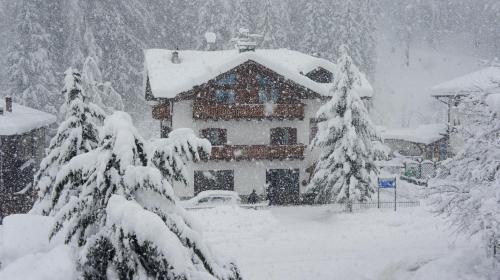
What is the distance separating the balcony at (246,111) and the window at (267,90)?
1.01m

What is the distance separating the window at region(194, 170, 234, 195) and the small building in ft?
52.3

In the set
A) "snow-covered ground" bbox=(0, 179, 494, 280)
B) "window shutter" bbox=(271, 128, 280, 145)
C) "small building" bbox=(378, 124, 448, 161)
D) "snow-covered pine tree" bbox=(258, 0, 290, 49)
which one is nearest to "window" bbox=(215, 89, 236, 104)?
"window shutter" bbox=(271, 128, 280, 145)

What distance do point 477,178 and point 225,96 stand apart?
19680 mm

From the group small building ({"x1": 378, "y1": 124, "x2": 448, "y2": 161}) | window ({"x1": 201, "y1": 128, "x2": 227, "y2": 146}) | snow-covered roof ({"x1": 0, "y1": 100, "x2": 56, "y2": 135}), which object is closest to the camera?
snow-covered roof ({"x1": 0, "y1": 100, "x2": 56, "y2": 135})

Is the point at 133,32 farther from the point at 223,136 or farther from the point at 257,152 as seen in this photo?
the point at 257,152

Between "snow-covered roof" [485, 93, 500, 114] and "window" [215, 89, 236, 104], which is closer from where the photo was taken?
"snow-covered roof" [485, 93, 500, 114]

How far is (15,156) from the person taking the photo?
91.3ft

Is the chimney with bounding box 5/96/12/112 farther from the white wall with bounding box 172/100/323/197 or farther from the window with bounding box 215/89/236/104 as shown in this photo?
the window with bounding box 215/89/236/104

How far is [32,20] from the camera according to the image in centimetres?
5028

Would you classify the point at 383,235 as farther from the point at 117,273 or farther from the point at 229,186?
the point at 117,273

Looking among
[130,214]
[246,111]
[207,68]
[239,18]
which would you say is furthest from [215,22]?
[130,214]

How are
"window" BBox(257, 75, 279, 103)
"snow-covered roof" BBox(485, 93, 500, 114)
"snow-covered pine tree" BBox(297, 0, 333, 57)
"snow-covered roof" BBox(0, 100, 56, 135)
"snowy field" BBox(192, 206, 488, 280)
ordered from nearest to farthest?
"snow-covered roof" BBox(485, 93, 500, 114)
"snowy field" BBox(192, 206, 488, 280)
"snow-covered roof" BBox(0, 100, 56, 135)
"window" BBox(257, 75, 279, 103)
"snow-covered pine tree" BBox(297, 0, 333, 57)

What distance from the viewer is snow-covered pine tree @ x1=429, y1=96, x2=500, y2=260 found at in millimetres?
13397

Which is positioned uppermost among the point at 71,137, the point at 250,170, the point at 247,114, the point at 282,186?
the point at 247,114
